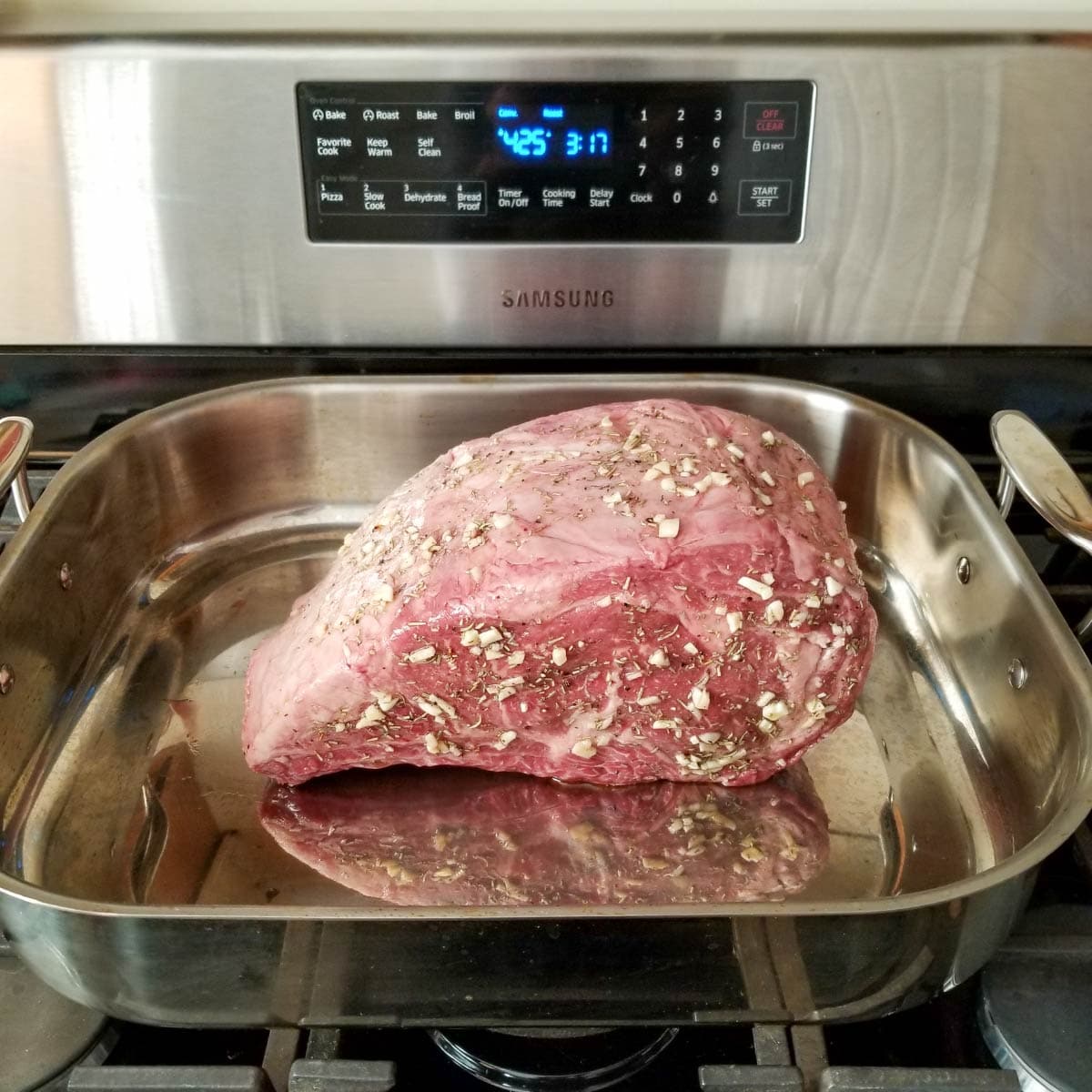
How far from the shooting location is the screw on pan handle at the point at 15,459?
0.92m

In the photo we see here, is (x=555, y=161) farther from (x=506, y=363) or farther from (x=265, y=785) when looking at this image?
(x=265, y=785)

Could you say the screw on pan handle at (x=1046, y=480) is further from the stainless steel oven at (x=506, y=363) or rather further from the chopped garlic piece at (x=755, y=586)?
the chopped garlic piece at (x=755, y=586)

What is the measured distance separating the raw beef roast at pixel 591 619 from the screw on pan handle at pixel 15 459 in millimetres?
276

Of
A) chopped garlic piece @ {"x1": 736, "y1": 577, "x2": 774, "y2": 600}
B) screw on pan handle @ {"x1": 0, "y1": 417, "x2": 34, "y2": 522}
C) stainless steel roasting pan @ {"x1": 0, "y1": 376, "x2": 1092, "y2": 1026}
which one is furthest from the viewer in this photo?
screw on pan handle @ {"x1": 0, "y1": 417, "x2": 34, "y2": 522}

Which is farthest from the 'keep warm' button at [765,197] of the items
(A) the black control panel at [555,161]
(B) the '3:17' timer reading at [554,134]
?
(B) the '3:17' timer reading at [554,134]

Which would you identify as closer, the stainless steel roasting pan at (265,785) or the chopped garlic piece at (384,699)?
the stainless steel roasting pan at (265,785)

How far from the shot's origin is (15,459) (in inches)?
36.5

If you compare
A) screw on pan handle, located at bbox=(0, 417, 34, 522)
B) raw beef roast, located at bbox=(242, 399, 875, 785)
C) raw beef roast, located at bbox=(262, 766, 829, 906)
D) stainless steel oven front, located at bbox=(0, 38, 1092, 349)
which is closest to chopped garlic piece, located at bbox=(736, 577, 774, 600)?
raw beef roast, located at bbox=(242, 399, 875, 785)

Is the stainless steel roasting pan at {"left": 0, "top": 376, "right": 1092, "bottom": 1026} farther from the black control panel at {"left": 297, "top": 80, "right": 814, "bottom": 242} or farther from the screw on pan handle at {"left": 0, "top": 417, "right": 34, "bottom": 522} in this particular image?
the black control panel at {"left": 297, "top": 80, "right": 814, "bottom": 242}

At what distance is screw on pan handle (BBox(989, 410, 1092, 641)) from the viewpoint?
2.82ft

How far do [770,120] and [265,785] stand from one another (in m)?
0.73

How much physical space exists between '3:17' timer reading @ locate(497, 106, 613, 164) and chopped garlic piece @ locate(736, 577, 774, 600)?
43 cm

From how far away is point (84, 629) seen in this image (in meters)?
1.01

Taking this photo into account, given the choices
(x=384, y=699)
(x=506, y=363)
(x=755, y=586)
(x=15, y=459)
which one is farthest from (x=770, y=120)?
(x=15, y=459)
